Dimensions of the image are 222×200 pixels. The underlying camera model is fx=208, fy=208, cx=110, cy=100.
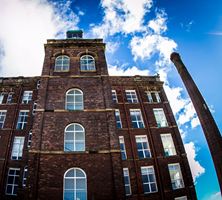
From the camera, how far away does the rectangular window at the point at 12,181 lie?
18734mm

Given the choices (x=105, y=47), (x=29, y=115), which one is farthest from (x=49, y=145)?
(x=29, y=115)

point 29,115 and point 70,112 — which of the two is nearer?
point 70,112

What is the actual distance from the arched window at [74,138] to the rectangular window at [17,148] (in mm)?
10308

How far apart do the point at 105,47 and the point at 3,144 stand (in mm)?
13586

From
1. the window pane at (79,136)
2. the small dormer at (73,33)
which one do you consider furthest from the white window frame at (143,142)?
the small dormer at (73,33)

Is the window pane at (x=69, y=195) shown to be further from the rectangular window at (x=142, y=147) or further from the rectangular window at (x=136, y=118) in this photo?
the rectangular window at (x=136, y=118)

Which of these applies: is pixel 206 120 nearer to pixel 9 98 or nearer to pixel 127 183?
pixel 127 183

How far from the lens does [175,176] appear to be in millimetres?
20359

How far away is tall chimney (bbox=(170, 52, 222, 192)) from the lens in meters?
15.8

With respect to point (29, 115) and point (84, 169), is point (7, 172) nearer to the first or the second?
point (29, 115)

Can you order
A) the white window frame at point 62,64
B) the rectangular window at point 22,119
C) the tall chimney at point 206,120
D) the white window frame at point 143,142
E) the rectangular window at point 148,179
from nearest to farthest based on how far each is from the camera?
the tall chimney at point 206,120 → the white window frame at point 62,64 → the rectangular window at point 148,179 → the white window frame at point 143,142 → the rectangular window at point 22,119

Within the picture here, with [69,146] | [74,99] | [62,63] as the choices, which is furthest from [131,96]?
[69,146]

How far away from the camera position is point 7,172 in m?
19.2

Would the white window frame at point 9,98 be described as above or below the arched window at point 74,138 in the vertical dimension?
above
